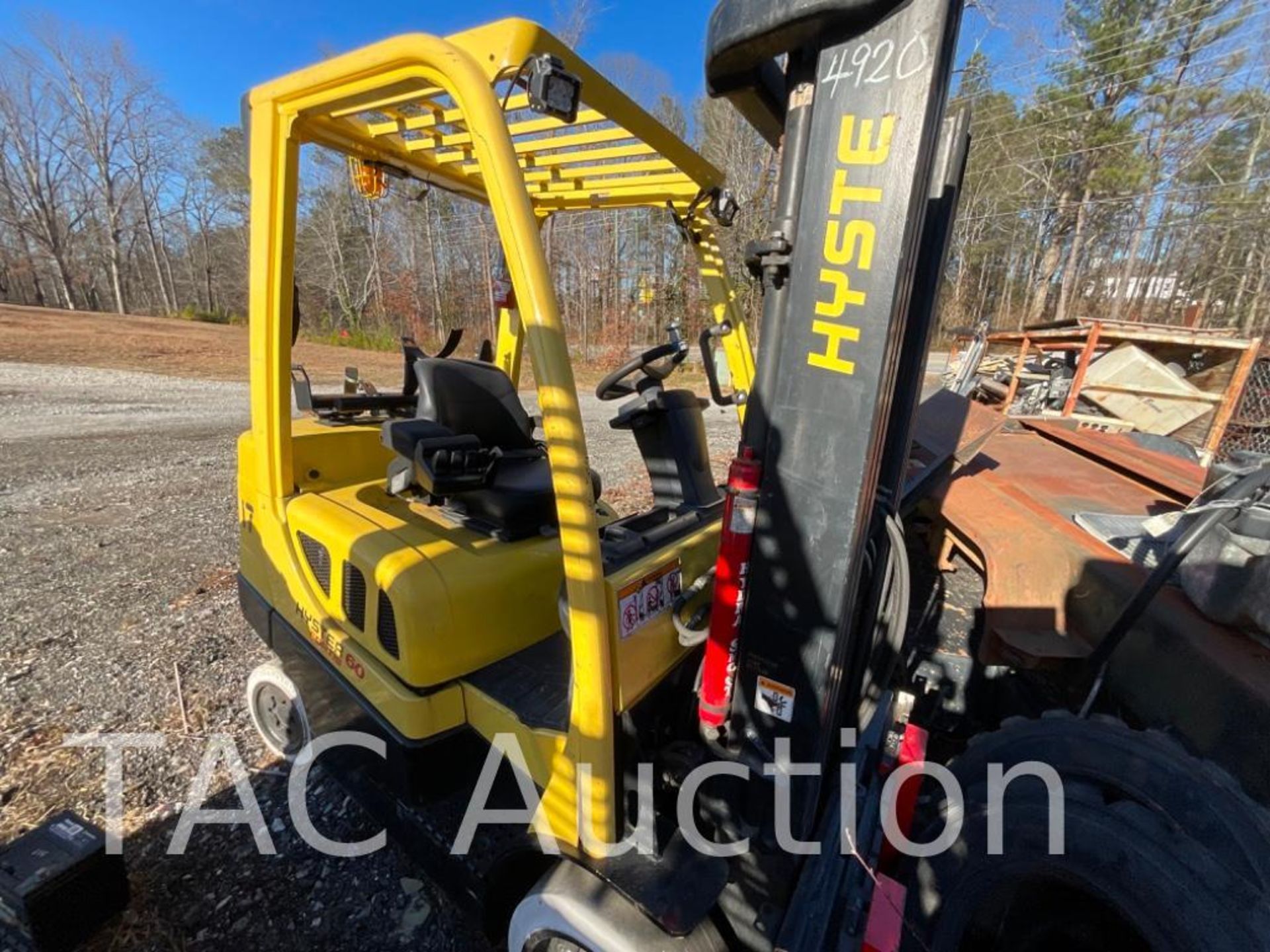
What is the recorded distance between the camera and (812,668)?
1458mm

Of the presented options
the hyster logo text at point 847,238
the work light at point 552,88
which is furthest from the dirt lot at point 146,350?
the hyster logo text at point 847,238

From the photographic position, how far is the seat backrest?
2.41 m

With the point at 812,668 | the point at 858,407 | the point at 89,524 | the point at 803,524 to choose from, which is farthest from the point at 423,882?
the point at 89,524

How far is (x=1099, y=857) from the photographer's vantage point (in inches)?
53.4

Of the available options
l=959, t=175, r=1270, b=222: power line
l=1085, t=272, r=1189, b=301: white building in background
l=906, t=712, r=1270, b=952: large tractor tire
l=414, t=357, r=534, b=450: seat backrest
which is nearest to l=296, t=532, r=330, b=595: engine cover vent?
l=414, t=357, r=534, b=450: seat backrest

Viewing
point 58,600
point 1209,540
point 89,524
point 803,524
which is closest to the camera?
point 803,524

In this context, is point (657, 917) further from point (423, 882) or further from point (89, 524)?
point (89, 524)

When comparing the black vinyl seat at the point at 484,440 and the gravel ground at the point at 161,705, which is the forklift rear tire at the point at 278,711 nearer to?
the gravel ground at the point at 161,705

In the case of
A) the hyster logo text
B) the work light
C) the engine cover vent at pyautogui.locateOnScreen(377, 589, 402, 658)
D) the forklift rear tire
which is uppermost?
the work light

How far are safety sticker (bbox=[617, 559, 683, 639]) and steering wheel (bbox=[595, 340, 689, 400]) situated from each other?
2.94ft

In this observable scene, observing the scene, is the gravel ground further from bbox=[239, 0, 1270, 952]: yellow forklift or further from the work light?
the work light

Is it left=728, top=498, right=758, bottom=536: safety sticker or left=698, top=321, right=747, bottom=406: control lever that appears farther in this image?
left=698, top=321, right=747, bottom=406: control lever

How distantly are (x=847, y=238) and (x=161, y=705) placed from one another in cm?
385

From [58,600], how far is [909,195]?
5455 mm
